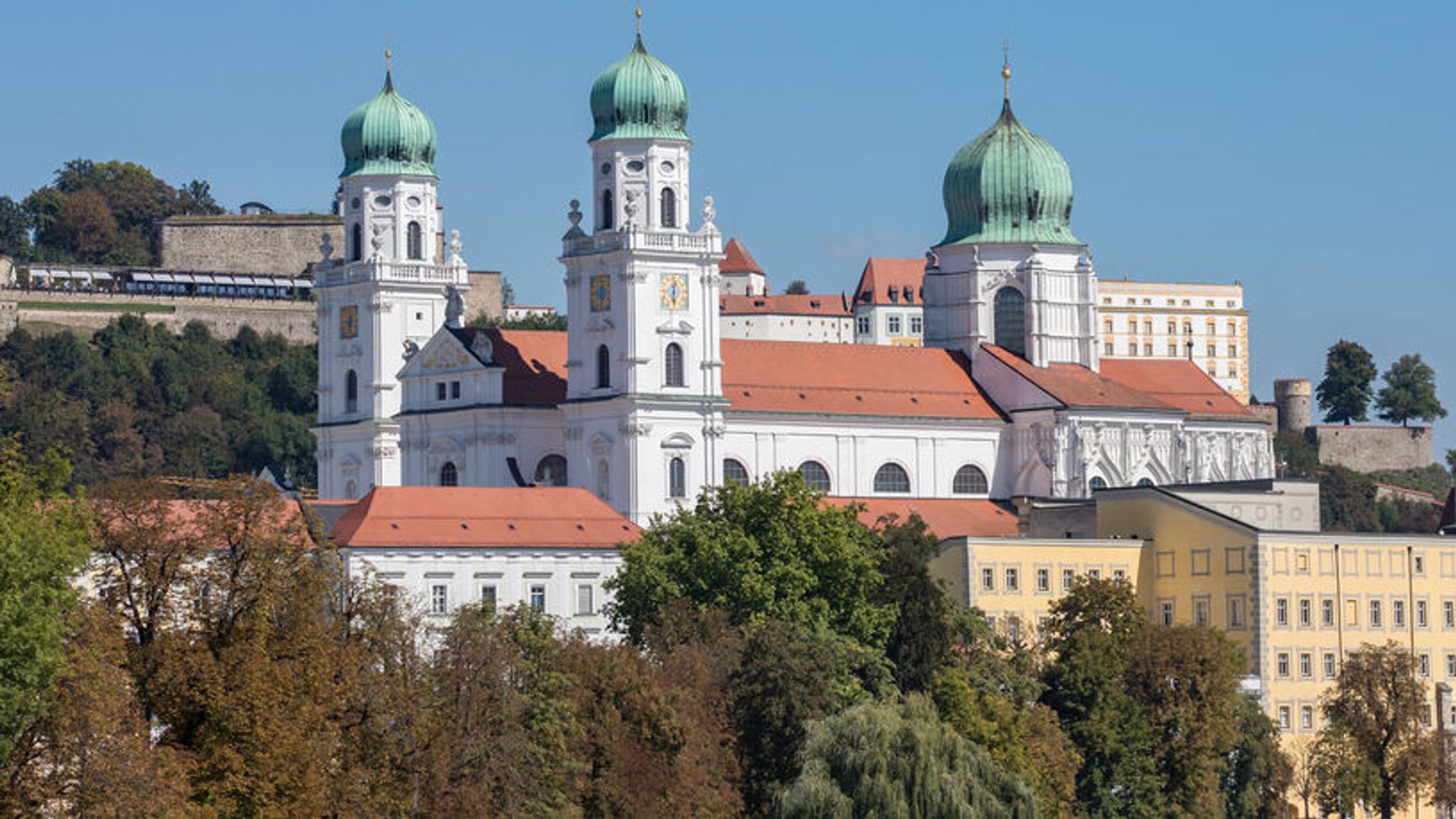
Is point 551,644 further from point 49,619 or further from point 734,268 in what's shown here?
point 734,268

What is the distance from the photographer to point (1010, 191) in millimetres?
111125

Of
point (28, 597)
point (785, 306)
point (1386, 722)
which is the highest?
point (785, 306)

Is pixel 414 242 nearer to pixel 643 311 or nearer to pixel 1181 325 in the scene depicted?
pixel 643 311

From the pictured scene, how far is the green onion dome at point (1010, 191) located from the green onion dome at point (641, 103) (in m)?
14.3

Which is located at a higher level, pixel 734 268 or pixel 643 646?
pixel 734 268

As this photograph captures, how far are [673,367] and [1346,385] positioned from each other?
7303 cm

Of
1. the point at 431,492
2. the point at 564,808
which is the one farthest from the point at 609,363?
the point at 564,808

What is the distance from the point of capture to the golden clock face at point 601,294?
9931 centimetres

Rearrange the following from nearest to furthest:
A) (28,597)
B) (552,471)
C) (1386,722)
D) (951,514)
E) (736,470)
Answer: (28,597) → (1386,722) → (552,471) → (736,470) → (951,514)

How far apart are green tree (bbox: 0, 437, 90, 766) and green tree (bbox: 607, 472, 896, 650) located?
98.8ft

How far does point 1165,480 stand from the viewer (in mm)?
109625

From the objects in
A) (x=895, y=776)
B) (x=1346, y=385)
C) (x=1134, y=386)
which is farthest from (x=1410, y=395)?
(x=895, y=776)

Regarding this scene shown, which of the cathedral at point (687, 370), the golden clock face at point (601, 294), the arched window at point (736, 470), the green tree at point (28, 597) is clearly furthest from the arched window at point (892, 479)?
the green tree at point (28, 597)

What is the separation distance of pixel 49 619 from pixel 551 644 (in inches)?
870
